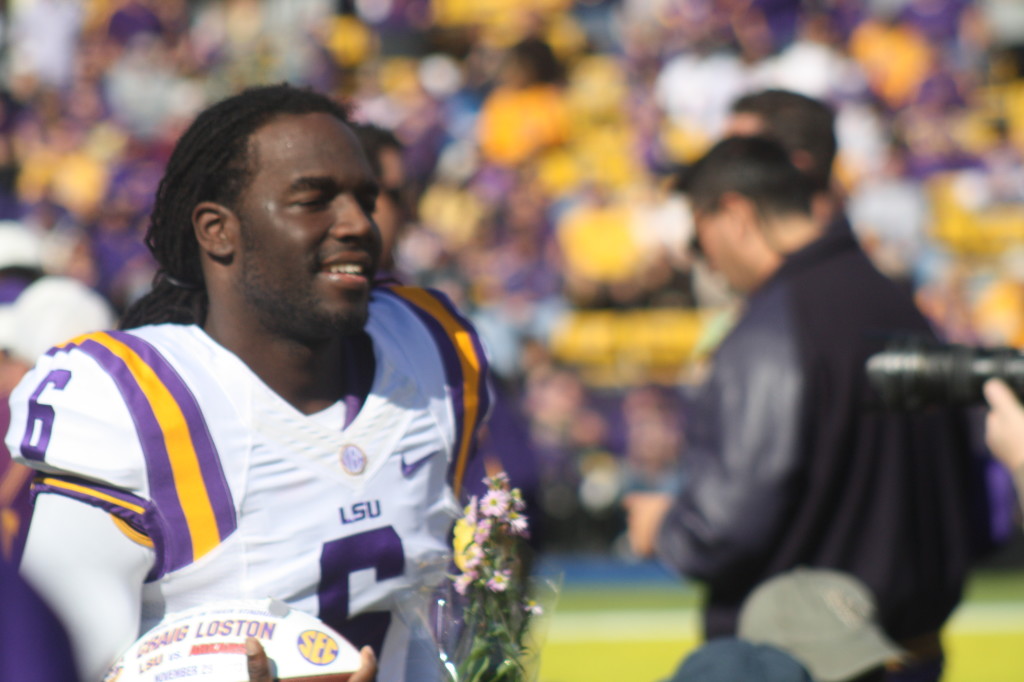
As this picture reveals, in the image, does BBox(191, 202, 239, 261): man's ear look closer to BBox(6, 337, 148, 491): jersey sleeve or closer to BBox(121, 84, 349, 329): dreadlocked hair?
BBox(121, 84, 349, 329): dreadlocked hair

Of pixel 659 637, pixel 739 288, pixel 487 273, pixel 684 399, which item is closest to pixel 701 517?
pixel 739 288

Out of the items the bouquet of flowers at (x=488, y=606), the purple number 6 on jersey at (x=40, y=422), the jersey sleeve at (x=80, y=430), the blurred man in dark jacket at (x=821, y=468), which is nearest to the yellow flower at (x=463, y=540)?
the bouquet of flowers at (x=488, y=606)

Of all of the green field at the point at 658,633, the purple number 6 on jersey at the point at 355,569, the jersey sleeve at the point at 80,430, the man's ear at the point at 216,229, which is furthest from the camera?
the green field at the point at 658,633

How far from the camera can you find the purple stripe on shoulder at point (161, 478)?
1900mm

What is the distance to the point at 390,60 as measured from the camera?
13195 mm

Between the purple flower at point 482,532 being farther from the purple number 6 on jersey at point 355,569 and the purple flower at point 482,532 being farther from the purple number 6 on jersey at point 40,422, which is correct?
the purple number 6 on jersey at point 40,422

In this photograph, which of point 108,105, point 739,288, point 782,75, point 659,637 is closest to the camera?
point 739,288

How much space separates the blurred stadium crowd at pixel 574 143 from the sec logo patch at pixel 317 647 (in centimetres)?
544

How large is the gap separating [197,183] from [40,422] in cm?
47

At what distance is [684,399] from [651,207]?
187 cm

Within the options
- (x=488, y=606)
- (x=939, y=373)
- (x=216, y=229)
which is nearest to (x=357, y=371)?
(x=216, y=229)

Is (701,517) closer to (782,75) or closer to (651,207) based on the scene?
(651,207)

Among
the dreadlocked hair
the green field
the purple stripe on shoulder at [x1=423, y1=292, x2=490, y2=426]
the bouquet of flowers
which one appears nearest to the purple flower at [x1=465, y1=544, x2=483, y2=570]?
the bouquet of flowers

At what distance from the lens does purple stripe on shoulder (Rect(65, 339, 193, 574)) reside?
190 centimetres
